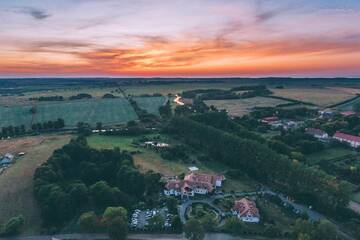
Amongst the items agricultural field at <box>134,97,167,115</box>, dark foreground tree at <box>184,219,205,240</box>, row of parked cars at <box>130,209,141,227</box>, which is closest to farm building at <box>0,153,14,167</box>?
row of parked cars at <box>130,209,141,227</box>

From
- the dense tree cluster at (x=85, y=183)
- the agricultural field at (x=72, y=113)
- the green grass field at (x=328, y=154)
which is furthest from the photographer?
the agricultural field at (x=72, y=113)

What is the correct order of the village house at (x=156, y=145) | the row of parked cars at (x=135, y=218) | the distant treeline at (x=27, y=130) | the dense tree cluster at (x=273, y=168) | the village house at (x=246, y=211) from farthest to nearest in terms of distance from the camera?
the distant treeline at (x=27, y=130) → the village house at (x=156, y=145) → the dense tree cluster at (x=273, y=168) → the village house at (x=246, y=211) → the row of parked cars at (x=135, y=218)

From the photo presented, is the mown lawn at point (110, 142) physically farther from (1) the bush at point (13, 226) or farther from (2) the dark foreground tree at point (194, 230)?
(2) the dark foreground tree at point (194, 230)

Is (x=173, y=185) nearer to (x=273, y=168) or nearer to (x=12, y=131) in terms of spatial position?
(x=273, y=168)

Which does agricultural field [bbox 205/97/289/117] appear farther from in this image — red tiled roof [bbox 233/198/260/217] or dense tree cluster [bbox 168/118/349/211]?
red tiled roof [bbox 233/198/260/217]

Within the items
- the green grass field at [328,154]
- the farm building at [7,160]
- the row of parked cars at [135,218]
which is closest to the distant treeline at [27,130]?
the farm building at [7,160]
